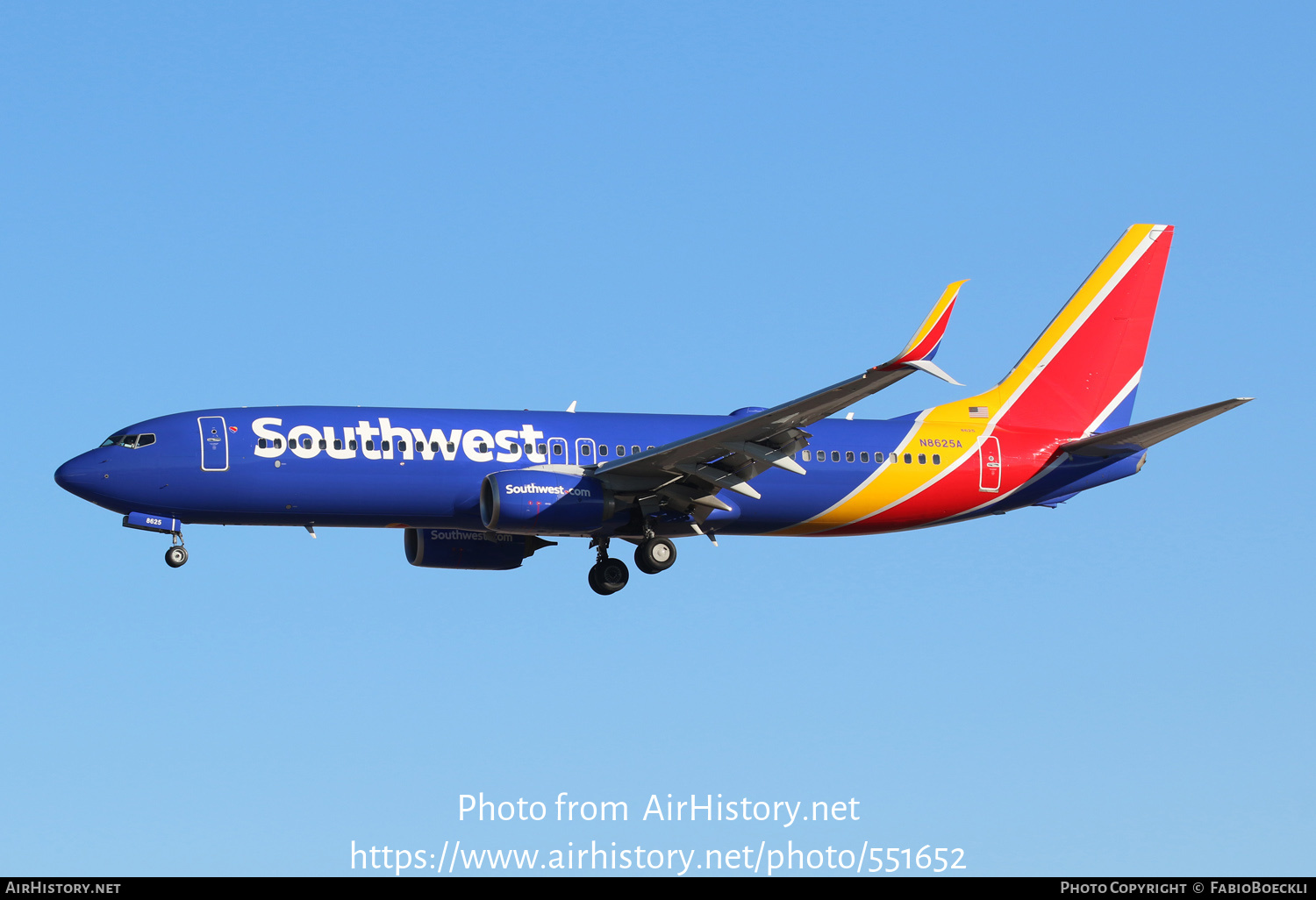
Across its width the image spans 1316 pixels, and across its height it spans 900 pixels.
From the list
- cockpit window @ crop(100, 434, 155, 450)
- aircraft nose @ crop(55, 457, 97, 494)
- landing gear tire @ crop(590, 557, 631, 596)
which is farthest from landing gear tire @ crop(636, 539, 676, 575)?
aircraft nose @ crop(55, 457, 97, 494)

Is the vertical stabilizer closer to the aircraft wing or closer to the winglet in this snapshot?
the aircraft wing

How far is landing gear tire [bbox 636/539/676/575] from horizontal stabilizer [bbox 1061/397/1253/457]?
39.9 feet

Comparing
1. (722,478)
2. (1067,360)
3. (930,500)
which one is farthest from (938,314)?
(1067,360)

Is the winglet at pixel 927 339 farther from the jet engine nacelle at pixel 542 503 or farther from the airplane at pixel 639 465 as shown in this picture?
the jet engine nacelle at pixel 542 503

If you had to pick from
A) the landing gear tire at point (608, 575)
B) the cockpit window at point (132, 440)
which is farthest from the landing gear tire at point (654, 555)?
the cockpit window at point (132, 440)

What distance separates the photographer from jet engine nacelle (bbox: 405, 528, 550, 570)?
168ft

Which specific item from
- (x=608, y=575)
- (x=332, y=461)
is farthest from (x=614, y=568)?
(x=332, y=461)

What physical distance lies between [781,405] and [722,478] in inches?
181

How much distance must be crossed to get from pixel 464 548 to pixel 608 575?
4.41 m

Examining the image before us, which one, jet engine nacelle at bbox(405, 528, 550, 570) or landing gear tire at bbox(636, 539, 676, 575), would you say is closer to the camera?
landing gear tire at bbox(636, 539, 676, 575)

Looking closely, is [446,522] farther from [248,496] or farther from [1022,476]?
[1022,476]

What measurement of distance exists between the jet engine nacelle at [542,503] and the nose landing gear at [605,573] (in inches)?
122

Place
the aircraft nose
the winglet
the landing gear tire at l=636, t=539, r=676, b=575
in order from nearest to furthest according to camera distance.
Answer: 1. the winglet
2. the aircraft nose
3. the landing gear tire at l=636, t=539, r=676, b=575

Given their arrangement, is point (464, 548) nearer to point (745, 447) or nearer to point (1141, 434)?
point (745, 447)
